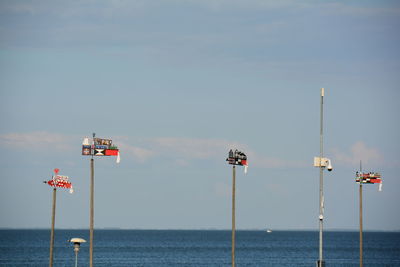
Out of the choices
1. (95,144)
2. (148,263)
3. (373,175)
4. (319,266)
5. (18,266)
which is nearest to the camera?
(319,266)

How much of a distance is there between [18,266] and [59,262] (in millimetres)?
9682

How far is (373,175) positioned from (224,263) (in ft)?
284

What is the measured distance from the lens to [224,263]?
162250 mm

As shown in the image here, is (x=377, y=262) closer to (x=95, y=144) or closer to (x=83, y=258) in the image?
(x=83, y=258)

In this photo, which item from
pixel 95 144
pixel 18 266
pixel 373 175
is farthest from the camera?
pixel 18 266

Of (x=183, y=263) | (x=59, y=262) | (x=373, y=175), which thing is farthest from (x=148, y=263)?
(x=373, y=175)

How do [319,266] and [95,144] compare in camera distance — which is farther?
[95,144]

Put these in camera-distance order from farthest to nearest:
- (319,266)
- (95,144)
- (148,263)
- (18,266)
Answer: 1. (148,263)
2. (18,266)
3. (95,144)
4. (319,266)

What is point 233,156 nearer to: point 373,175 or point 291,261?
point 373,175

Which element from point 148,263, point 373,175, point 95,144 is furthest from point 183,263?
point 95,144

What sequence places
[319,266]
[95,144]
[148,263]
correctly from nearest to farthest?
[319,266]
[95,144]
[148,263]

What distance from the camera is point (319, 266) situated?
6166 cm

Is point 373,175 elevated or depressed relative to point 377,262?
elevated

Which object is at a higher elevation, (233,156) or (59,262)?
(233,156)
